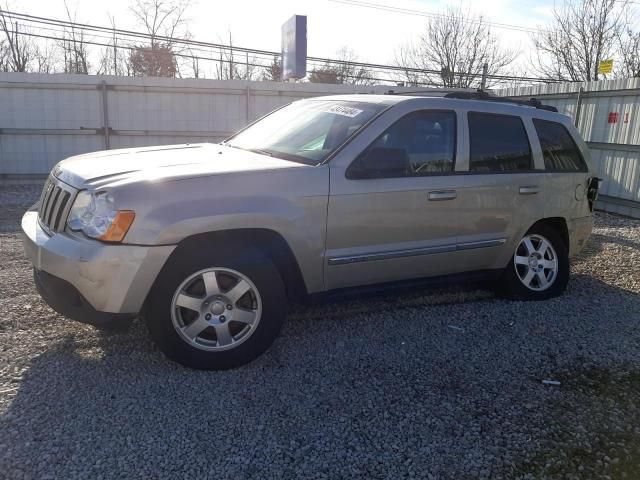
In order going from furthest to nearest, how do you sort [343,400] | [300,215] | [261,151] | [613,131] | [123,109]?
1. [123,109]
2. [613,131]
3. [261,151]
4. [300,215]
5. [343,400]

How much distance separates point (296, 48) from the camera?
52.0 feet

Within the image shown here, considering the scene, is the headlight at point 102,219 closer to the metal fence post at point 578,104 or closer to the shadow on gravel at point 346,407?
the shadow on gravel at point 346,407

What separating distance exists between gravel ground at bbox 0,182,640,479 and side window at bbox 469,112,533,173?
4.19 feet

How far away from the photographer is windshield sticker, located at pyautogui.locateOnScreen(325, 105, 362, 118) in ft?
13.6

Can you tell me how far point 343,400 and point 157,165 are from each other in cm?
192

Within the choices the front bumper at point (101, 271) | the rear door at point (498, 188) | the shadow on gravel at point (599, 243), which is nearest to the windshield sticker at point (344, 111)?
the rear door at point (498, 188)

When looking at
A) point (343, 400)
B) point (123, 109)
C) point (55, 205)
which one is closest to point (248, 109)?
point (123, 109)

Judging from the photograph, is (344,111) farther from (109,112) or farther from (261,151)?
(109,112)

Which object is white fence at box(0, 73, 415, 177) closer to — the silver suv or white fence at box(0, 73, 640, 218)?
white fence at box(0, 73, 640, 218)

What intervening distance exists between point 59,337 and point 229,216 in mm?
1620

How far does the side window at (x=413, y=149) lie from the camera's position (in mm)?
3861

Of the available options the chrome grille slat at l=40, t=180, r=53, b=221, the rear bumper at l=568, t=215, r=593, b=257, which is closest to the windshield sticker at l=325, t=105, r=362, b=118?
the chrome grille slat at l=40, t=180, r=53, b=221

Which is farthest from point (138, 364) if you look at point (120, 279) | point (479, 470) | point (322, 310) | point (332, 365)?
point (479, 470)

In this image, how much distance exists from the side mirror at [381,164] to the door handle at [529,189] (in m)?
1.22
